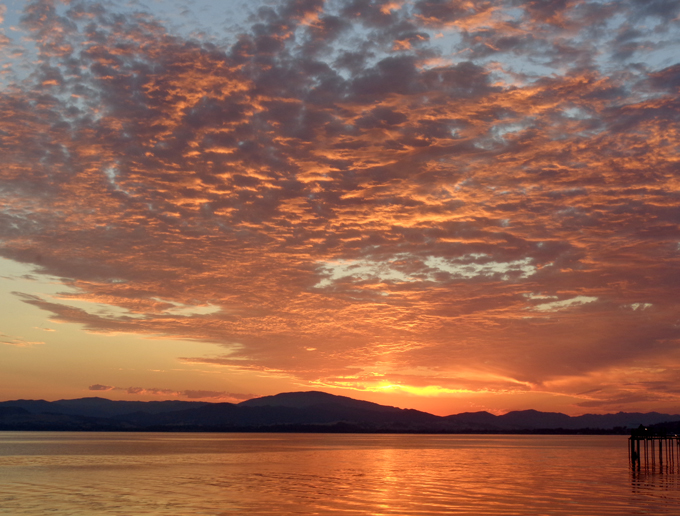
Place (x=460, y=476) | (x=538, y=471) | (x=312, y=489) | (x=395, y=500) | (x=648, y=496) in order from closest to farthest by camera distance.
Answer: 1. (x=395, y=500)
2. (x=648, y=496)
3. (x=312, y=489)
4. (x=460, y=476)
5. (x=538, y=471)

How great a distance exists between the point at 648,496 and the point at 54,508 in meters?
40.3

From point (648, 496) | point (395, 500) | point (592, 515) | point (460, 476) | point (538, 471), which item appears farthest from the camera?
point (538, 471)

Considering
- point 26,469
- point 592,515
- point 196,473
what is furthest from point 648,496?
point 26,469

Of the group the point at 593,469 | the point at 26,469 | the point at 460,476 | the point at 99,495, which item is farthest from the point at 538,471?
the point at 26,469

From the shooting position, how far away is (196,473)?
64.0 meters

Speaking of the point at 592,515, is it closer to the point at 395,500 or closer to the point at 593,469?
the point at 395,500

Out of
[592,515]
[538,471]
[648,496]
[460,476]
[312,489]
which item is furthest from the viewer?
[538,471]

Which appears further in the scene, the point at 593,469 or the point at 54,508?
the point at 593,469

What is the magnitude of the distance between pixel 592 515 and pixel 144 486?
3447 cm

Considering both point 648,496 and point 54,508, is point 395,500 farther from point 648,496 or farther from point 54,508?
point 54,508

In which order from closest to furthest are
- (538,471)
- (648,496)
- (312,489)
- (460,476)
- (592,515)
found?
(592,515) → (648,496) → (312,489) → (460,476) → (538,471)

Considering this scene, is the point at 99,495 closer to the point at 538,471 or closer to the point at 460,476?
the point at 460,476

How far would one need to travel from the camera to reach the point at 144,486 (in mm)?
50062

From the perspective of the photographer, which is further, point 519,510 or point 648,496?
point 648,496
